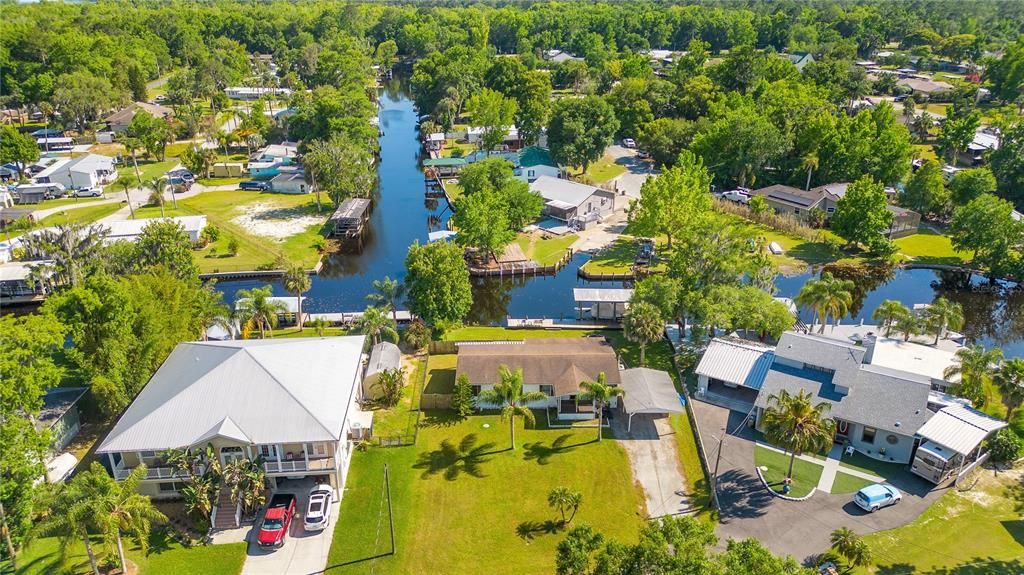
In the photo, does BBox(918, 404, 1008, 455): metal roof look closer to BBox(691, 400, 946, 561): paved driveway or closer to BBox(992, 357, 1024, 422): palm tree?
BBox(992, 357, 1024, 422): palm tree

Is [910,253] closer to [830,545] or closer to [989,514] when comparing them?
[989,514]

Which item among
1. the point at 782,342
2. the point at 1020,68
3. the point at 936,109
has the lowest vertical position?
the point at 782,342

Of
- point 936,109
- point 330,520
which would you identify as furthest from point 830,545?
point 936,109

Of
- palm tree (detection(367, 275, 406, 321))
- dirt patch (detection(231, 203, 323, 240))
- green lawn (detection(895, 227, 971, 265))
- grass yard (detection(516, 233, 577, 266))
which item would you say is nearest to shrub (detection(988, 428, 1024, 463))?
green lawn (detection(895, 227, 971, 265))

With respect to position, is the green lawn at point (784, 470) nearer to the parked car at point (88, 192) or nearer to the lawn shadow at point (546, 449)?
the lawn shadow at point (546, 449)

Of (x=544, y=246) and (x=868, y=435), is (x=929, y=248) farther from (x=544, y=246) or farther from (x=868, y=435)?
(x=868, y=435)

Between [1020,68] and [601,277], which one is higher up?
[1020,68]
